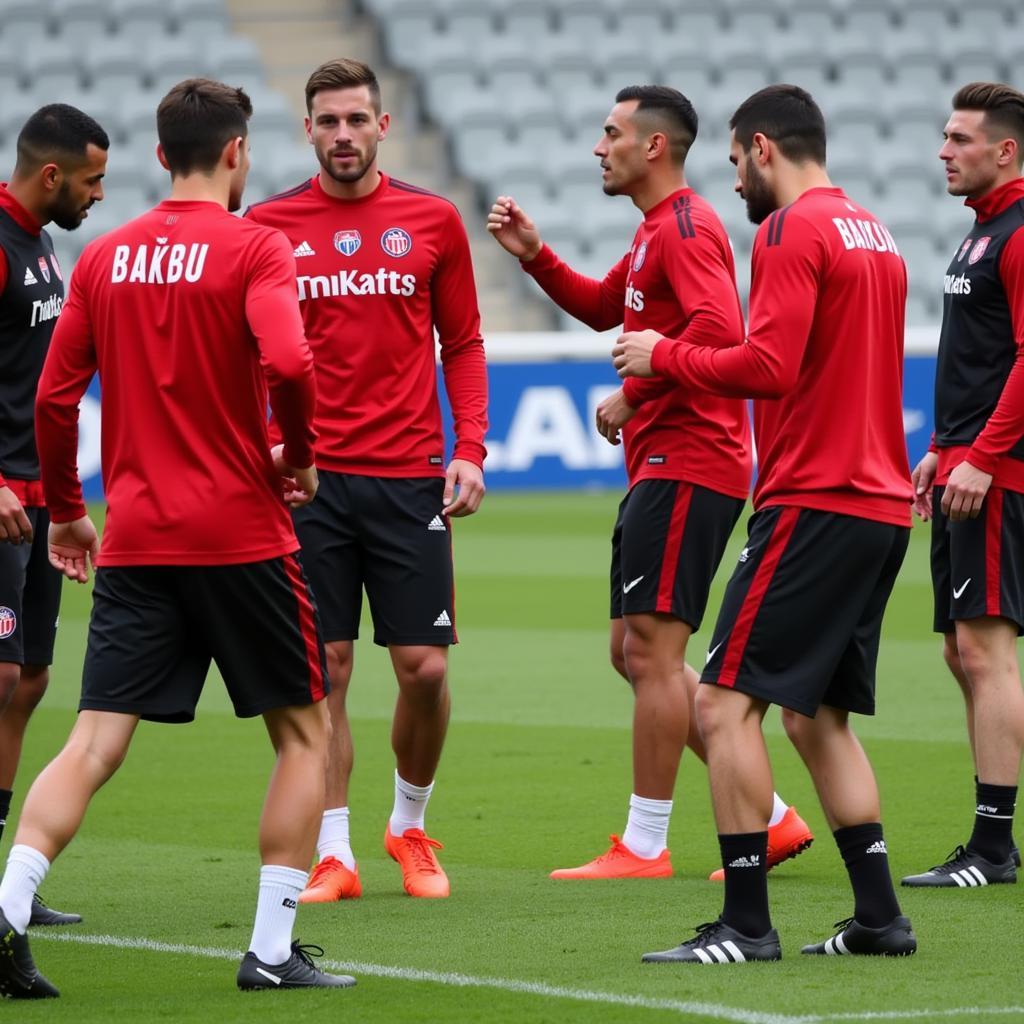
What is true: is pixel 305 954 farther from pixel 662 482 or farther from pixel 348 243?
pixel 348 243

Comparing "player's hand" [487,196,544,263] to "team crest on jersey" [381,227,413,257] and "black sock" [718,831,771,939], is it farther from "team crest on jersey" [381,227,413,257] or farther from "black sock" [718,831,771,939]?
"black sock" [718,831,771,939]

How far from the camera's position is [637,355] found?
5105 mm

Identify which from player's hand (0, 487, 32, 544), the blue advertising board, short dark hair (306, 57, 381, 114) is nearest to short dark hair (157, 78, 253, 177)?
player's hand (0, 487, 32, 544)

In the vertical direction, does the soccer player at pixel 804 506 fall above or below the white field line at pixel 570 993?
above

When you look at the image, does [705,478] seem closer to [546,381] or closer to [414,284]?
[414,284]

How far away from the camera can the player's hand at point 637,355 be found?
5098 millimetres

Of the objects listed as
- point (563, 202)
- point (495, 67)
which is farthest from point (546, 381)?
point (495, 67)

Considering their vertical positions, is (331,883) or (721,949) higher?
(721,949)

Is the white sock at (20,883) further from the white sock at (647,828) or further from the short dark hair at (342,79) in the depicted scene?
the short dark hair at (342,79)

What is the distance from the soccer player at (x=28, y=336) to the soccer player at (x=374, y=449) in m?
0.69

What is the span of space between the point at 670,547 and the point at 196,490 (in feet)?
6.71

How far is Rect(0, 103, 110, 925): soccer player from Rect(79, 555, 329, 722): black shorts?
1.04 m

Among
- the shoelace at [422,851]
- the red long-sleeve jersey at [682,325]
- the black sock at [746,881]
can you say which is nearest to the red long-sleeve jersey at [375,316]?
the red long-sleeve jersey at [682,325]

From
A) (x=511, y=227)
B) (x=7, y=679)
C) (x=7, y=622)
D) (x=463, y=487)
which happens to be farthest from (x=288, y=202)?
(x=7, y=679)
